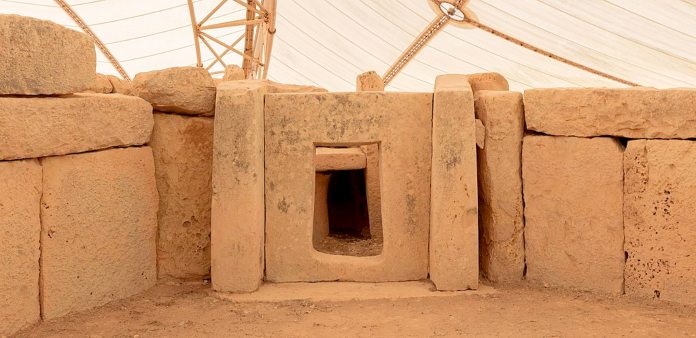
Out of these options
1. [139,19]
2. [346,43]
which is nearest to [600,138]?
[346,43]

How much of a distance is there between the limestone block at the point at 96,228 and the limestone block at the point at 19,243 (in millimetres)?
72

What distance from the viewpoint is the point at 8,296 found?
3.28m

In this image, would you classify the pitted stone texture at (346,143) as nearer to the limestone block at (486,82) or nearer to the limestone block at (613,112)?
the limestone block at (486,82)

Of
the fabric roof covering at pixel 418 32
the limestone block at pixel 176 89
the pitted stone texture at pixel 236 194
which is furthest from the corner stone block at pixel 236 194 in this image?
the fabric roof covering at pixel 418 32

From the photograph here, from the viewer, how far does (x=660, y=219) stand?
13.1ft

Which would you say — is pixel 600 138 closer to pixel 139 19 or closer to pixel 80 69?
pixel 80 69

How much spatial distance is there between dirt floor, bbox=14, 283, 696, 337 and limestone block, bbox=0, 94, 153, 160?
41.2 inches

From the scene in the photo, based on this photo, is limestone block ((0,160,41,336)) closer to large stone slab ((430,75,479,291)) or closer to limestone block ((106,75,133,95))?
large stone slab ((430,75,479,291))

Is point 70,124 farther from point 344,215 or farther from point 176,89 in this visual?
point 344,215

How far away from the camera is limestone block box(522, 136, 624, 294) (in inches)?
164

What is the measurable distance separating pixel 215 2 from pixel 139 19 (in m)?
1.68

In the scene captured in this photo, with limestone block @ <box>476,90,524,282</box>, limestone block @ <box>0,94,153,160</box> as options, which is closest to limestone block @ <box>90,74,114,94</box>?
limestone block @ <box>0,94,153,160</box>

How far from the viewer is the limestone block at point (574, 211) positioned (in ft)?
13.7

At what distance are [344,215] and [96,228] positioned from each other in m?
3.94
